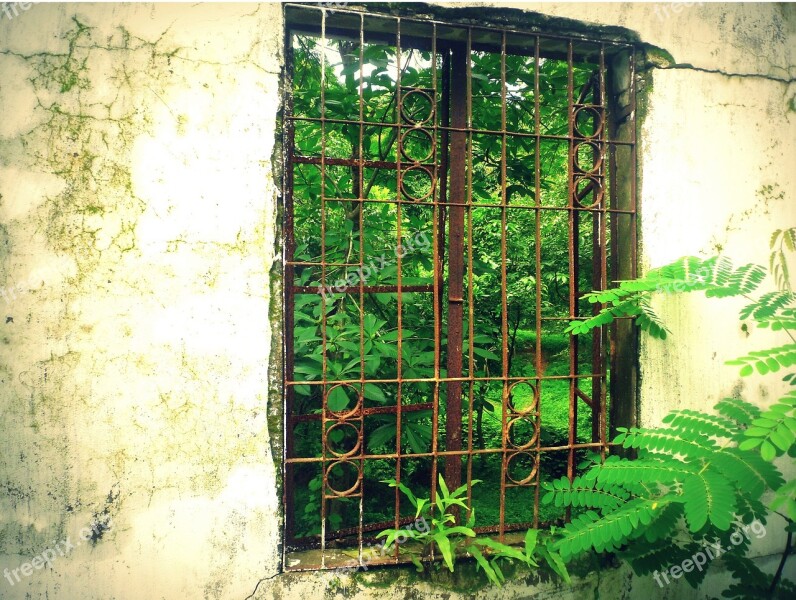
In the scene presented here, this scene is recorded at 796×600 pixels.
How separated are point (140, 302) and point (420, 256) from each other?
1681mm

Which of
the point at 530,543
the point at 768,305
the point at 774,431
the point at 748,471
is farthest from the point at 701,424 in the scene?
the point at 530,543

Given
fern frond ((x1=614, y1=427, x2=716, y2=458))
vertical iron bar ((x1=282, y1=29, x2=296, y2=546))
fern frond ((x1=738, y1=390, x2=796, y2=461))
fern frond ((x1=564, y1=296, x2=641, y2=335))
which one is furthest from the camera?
fern frond ((x1=564, y1=296, x2=641, y2=335))

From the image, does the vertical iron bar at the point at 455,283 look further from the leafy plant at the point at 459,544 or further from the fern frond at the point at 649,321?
the fern frond at the point at 649,321

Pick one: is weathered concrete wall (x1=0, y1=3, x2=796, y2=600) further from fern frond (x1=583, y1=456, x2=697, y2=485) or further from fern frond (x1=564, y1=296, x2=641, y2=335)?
fern frond (x1=564, y1=296, x2=641, y2=335)

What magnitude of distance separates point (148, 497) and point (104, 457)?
25 cm

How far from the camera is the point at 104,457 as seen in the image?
1.93 m

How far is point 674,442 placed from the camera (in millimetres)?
2078

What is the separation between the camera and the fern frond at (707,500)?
170 centimetres

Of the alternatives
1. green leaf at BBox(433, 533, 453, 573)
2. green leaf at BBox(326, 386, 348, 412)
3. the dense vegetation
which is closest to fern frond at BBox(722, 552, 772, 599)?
the dense vegetation

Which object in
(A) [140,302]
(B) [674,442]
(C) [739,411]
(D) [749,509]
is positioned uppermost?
(A) [140,302]

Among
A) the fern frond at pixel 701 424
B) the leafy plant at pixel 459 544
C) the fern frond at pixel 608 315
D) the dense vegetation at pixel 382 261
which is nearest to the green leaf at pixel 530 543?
the leafy plant at pixel 459 544

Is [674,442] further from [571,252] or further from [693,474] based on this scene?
[571,252]

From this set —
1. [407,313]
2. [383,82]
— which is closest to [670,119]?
[383,82]

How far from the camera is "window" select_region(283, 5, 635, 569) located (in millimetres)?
2184
